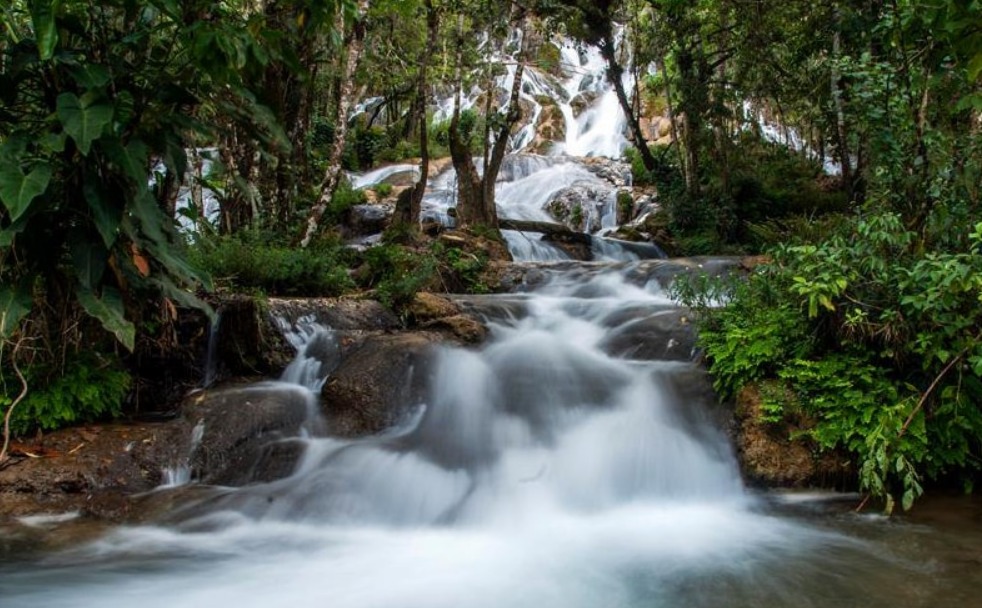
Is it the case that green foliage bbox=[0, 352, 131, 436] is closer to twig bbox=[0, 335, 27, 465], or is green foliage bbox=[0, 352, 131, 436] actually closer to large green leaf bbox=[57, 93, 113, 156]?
twig bbox=[0, 335, 27, 465]

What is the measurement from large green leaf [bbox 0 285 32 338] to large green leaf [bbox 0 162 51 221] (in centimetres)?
64

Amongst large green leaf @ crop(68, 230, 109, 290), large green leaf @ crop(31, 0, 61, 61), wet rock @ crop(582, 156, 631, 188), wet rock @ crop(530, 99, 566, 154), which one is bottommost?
large green leaf @ crop(68, 230, 109, 290)

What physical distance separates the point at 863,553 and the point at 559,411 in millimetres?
2575

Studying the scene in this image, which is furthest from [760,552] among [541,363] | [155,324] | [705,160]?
[705,160]

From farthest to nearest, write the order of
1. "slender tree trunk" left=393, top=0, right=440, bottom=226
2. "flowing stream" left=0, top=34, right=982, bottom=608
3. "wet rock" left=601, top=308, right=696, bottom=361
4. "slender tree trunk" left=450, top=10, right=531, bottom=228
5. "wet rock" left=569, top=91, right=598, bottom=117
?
"wet rock" left=569, top=91, right=598, bottom=117 < "slender tree trunk" left=450, top=10, right=531, bottom=228 < "slender tree trunk" left=393, top=0, right=440, bottom=226 < "wet rock" left=601, top=308, right=696, bottom=361 < "flowing stream" left=0, top=34, right=982, bottom=608

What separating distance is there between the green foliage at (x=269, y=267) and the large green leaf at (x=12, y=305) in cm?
309

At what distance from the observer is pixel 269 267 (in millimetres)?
7531

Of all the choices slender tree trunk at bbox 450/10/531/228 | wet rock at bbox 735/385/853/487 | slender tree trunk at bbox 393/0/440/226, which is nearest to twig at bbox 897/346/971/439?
wet rock at bbox 735/385/853/487

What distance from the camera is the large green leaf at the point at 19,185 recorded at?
3.20 m

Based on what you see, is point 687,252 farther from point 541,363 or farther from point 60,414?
point 60,414

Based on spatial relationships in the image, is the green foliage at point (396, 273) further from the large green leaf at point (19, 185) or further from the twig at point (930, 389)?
the twig at point (930, 389)

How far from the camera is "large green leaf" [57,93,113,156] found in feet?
10.7

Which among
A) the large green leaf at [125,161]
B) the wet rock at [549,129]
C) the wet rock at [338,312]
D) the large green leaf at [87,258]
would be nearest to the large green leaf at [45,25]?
the large green leaf at [125,161]

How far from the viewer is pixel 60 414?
186 inches
